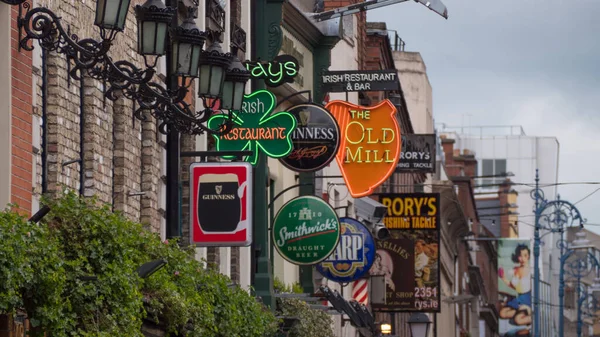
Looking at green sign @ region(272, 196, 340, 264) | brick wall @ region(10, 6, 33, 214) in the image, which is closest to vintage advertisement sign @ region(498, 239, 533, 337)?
green sign @ region(272, 196, 340, 264)

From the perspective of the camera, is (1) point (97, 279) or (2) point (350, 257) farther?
(2) point (350, 257)

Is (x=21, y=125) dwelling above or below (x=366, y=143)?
below

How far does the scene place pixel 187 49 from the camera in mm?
14164

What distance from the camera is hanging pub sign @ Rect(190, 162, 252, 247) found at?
18953mm

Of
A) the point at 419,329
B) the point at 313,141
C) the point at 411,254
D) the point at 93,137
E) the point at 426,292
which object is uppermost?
the point at 313,141

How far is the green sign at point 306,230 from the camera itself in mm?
25250

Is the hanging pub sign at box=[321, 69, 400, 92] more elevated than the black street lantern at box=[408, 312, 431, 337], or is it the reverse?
the hanging pub sign at box=[321, 69, 400, 92]

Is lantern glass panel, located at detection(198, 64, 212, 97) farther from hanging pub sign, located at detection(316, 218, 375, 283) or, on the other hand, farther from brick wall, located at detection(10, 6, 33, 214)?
hanging pub sign, located at detection(316, 218, 375, 283)

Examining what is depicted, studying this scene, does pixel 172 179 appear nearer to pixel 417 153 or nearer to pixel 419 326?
pixel 419 326

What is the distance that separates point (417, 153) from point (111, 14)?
92.2 ft

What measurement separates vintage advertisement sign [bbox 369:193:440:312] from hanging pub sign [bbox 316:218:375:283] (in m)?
7.66

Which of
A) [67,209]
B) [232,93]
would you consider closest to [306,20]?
[232,93]

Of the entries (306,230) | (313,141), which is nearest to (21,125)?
(306,230)

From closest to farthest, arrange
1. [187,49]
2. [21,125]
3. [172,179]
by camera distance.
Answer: [21,125] < [187,49] < [172,179]
